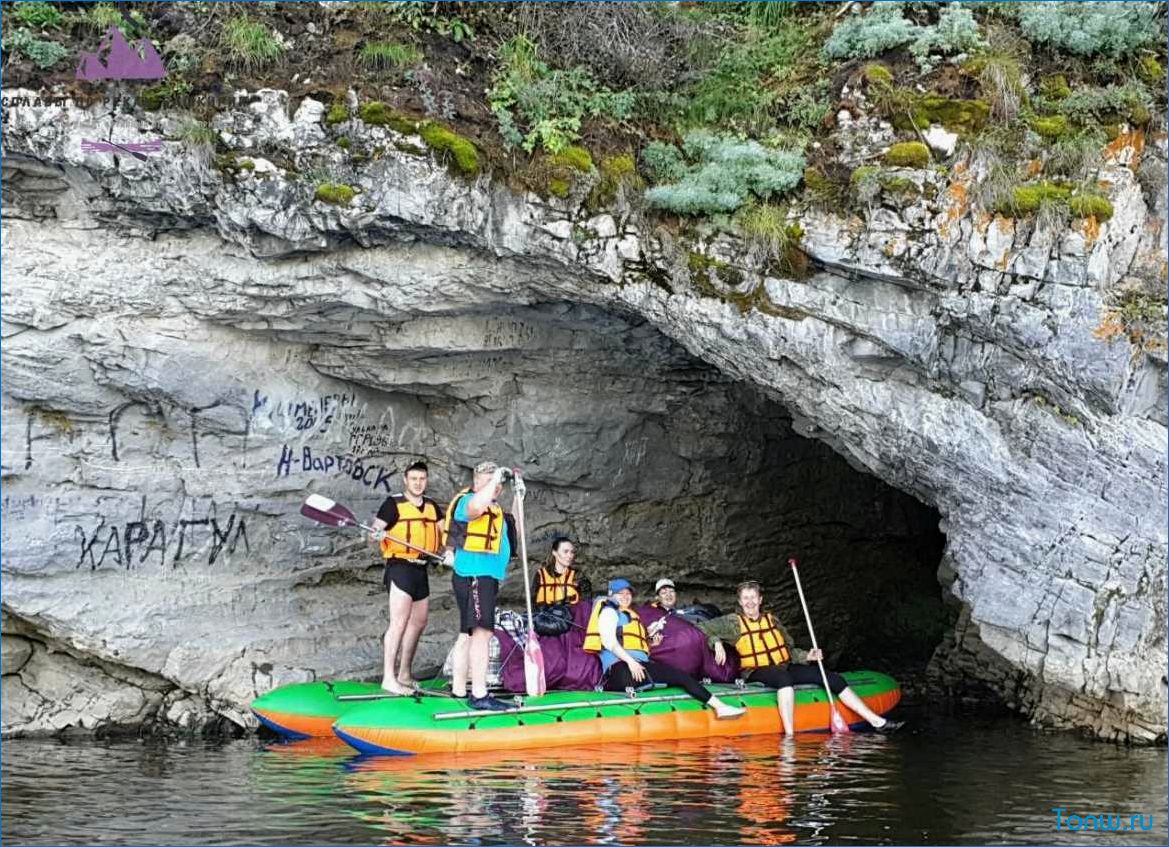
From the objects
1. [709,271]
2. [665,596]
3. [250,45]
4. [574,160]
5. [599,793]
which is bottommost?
[599,793]

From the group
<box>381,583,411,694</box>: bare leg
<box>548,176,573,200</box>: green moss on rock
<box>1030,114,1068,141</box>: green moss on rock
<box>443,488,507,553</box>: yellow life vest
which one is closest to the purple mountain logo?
<box>548,176,573,200</box>: green moss on rock

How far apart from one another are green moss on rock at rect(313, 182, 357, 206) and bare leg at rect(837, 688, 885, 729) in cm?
623

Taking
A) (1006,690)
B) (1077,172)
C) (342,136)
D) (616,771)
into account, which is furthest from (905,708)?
(342,136)

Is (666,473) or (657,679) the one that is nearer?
(657,679)

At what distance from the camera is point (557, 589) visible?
42.4 feet

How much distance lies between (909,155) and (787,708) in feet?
16.1

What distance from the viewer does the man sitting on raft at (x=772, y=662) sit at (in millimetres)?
12500

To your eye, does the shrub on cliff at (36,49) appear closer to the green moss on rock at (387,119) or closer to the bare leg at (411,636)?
the green moss on rock at (387,119)

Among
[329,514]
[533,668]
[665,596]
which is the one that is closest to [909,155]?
[665,596]

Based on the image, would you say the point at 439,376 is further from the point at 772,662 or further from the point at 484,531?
the point at 772,662

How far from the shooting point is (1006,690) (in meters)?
14.2

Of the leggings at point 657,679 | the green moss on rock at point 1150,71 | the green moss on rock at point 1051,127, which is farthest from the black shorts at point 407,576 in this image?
the green moss on rock at point 1150,71

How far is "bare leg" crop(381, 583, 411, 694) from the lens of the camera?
1201 centimetres

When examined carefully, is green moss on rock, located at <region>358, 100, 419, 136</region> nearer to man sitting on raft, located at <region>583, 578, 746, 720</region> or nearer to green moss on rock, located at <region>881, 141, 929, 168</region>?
green moss on rock, located at <region>881, 141, 929, 168</region>
